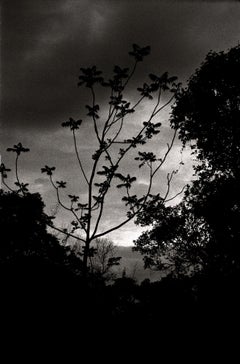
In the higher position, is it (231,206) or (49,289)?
(231,206)

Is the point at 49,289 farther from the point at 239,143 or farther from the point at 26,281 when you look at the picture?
the point at 239,143

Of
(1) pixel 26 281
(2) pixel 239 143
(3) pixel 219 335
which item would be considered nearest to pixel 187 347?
(3) pixel 219 335

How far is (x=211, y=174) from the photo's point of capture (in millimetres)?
17141

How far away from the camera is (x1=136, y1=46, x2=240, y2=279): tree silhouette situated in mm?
15980

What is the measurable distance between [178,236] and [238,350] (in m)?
12.6

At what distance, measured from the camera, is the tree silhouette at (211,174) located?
52.4 ft

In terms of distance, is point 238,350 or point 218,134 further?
point 218,134

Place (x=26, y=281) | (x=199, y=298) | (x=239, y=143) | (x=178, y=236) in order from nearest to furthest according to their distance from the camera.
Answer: (x=199, y=298) < (x=26, y=281) < (x=239, y=143) < (x=178, y=236)

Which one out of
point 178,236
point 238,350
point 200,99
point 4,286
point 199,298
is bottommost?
point 238,350

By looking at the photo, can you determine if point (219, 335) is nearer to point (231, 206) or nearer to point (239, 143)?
point (231, 206)

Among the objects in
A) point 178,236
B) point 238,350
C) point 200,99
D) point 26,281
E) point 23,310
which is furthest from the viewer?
point 178,236

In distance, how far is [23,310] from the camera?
6984 mm

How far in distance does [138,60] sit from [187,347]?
780 cm

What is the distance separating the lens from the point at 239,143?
15.8m
